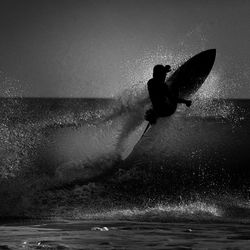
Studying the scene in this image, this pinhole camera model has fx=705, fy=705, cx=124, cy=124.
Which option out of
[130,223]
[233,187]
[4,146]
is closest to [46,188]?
[4,146]

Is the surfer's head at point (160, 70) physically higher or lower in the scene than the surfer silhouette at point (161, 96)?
higher

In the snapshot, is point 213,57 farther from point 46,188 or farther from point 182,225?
point 182,225

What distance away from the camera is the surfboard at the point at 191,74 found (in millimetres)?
27344

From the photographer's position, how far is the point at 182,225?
1725 cm

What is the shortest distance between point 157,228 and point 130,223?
1315mm

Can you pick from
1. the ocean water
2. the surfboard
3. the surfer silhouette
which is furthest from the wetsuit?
the surfboard

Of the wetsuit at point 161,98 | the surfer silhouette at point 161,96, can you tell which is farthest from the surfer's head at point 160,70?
the wetsuit at point 161,98

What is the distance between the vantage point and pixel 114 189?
27641 millimetres

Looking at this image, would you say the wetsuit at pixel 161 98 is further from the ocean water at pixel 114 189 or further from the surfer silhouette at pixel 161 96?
the ocean water at pixel 114 189

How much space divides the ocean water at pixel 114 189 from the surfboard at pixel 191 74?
4.80ft

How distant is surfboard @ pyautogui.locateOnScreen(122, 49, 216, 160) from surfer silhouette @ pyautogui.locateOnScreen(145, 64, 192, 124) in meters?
3.13

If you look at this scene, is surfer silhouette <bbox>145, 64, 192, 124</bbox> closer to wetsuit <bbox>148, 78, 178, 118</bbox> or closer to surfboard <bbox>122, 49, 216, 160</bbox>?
wetsuit <bbox>148, 78, 178, 118</bbox>

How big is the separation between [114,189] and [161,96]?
19.6 ft

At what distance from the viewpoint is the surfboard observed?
27344 millimetres
